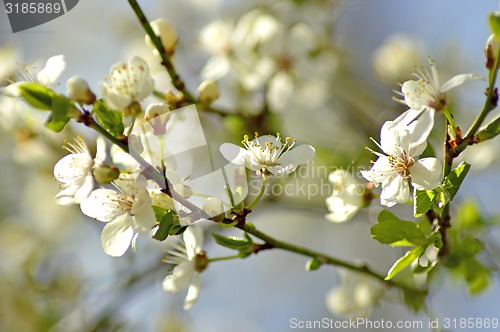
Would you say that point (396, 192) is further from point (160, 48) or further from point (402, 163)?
point (160, 48)

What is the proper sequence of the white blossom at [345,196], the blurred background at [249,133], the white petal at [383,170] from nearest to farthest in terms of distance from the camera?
the white petal at [383,170]
the white blossom at [345,196]
the blurred background at [249,133]

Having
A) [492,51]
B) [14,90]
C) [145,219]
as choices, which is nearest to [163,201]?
[145,219]

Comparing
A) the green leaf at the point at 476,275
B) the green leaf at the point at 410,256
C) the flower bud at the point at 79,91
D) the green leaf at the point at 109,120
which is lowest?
the green leaf at the point at 476,275

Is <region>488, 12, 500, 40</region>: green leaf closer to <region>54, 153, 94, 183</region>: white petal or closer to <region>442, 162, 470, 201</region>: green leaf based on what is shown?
<region>442, 162, 470, 201</region>: green leaf

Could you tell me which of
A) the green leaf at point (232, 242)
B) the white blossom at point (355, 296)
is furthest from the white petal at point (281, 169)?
the white blossom at point (355, 296)

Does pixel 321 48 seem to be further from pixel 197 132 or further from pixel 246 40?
pixel 197 132

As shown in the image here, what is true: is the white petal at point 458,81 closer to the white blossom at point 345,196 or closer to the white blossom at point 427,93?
the white blossom at point 427,93

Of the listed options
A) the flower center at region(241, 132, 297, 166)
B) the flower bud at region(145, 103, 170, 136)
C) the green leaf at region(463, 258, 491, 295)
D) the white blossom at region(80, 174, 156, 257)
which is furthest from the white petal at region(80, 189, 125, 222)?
the green leaf at region(463, 258, 491, 295)
